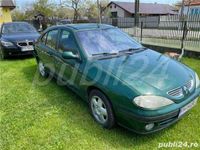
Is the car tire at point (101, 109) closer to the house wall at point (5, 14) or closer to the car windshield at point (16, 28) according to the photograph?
the car windshield at point (16, 28)

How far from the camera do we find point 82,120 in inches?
157

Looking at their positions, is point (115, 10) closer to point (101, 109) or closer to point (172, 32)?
point (172, 32)

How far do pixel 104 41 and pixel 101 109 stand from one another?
1406 millimetres

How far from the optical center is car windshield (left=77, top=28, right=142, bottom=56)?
4.18 m

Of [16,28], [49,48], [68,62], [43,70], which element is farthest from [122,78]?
[16,28]

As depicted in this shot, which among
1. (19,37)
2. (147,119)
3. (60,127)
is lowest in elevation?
(60,127)

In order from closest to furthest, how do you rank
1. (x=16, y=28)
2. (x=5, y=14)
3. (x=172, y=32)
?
(x=172, y=32) < (x=16, y=28) < (x=5, y=14)

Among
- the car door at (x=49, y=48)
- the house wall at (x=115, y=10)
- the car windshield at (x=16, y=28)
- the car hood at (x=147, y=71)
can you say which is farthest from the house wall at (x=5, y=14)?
the house wall at (x=115, y=10)

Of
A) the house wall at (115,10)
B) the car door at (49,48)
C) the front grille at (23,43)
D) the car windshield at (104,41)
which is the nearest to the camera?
the car windshield at (104,41)

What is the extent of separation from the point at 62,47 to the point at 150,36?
616cm

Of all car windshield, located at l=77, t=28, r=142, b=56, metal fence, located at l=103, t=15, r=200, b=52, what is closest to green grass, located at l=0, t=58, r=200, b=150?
car windshield, located at l=77, t=28, r=142, b=56

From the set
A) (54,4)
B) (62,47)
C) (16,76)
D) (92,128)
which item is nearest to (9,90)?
(16,76)

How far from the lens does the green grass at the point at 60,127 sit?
3.36 m

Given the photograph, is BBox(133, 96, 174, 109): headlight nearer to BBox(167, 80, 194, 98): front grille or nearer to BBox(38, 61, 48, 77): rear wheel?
BBox(167, 80, 194, 98): front grille
